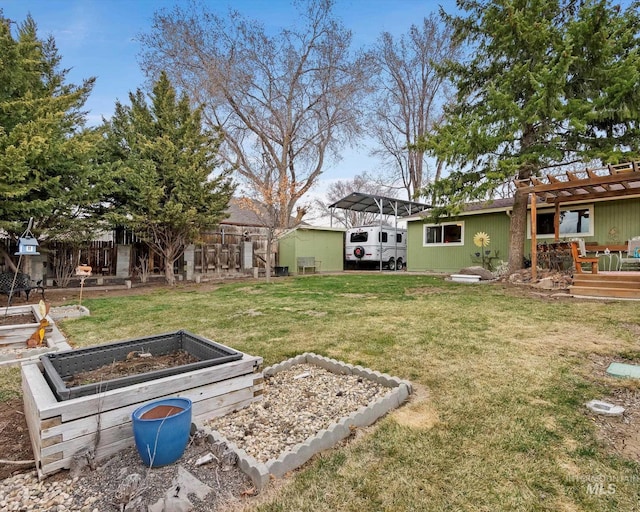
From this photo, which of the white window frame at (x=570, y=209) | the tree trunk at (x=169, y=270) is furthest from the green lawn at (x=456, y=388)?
the white window frame at (x=570, y=209)

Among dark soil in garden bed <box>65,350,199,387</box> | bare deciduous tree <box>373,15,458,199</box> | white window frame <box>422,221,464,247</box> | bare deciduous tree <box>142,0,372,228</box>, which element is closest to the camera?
dark soil in garden bed <box>65,350,199,387</box>

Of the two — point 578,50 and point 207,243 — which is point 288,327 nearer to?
point 207,243

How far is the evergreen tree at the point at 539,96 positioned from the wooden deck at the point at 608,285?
265 cm

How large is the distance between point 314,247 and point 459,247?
642 centimetres

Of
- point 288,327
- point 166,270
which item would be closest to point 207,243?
point 166,270

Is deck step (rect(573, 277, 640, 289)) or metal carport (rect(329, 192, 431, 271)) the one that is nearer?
deck step (rect(573, 277, 640, 289))

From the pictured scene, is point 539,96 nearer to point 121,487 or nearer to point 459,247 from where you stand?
point 459,247

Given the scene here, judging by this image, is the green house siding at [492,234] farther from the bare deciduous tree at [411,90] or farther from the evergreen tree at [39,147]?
the evergreen tree at [39,147]

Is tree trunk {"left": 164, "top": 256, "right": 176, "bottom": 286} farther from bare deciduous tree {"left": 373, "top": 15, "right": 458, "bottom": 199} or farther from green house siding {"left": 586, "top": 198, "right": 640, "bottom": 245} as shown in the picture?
bare deciduous tree {"left": 373, "top": 15, "right": 458, "bottom": 199}

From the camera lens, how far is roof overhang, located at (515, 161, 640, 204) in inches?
284

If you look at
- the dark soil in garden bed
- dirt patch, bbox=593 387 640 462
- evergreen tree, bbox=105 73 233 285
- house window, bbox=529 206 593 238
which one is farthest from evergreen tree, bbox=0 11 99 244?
house window, bbox=529 206 593 238

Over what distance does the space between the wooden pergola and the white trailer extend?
789cm

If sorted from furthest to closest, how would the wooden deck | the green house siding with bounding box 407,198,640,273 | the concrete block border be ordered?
the green house siding with bounding box 407,198,640,273 → the wooden deck → the concrete block border

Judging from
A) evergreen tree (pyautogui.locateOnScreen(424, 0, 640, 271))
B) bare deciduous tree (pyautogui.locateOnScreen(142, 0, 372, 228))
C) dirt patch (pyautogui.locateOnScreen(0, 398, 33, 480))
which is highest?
bare deciduous tree (pyautogui.locateOnScreen(142, 0, 372, 228))
